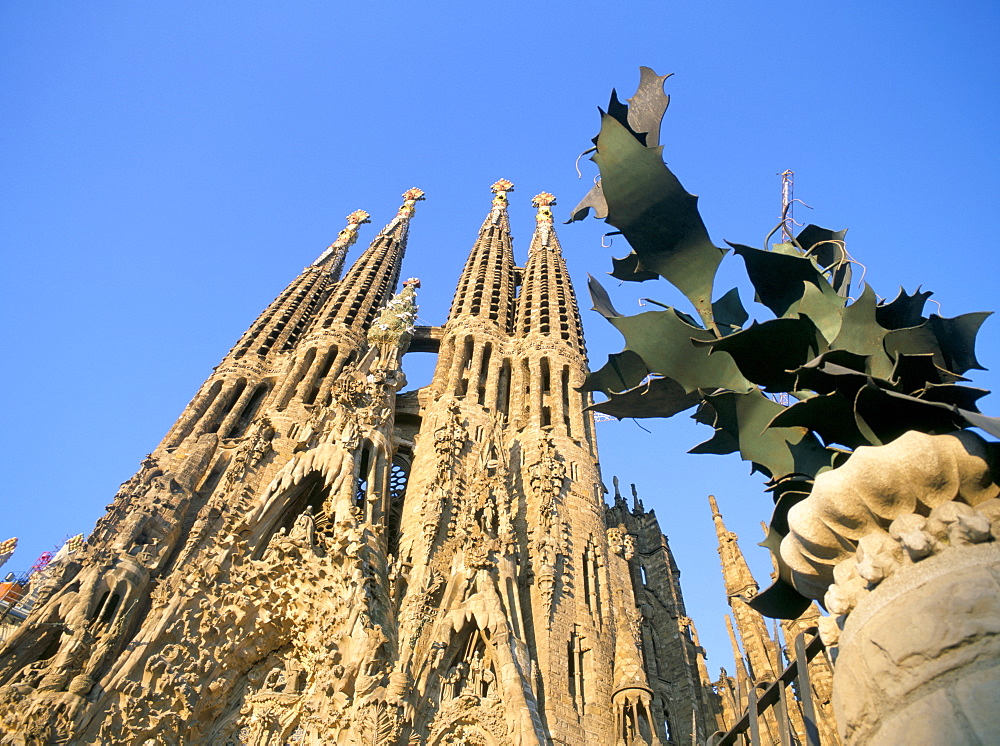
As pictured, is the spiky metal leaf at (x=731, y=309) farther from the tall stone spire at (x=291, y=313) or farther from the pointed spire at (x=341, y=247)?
the pointed spire at (x=341, y=247)

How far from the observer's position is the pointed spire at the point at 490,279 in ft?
82.9

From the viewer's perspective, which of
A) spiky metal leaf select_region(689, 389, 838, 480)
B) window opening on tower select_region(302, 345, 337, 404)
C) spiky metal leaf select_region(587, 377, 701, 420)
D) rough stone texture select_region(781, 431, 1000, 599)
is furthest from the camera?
window opening on tower select_region(302, 345, 337, 404)

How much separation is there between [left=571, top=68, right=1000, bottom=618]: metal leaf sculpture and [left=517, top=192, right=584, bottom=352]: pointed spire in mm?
18985

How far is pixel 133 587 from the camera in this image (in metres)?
15.0

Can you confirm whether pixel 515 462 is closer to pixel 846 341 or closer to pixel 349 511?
pixel 349 511

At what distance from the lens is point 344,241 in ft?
118

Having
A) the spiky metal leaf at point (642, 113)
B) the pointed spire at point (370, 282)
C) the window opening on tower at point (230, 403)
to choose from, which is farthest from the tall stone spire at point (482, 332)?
the spiky metal leaf at point (642, 113)

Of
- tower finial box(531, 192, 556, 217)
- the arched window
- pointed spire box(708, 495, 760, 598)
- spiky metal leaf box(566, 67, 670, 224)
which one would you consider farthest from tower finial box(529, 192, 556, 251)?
spiky metal leaf box(566, 67, 670, 224)

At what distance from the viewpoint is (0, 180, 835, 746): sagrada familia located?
12125 mm

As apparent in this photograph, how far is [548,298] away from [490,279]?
2879mm

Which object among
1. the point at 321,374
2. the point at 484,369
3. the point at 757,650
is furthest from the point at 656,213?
A: the point at 321,374

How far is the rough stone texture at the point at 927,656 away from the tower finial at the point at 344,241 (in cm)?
3162

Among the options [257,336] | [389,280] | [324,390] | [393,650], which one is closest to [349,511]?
[393,650]

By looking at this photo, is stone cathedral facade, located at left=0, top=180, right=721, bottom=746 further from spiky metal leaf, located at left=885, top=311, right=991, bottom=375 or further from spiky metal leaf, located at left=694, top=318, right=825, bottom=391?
spiky metal leaf, located at left=885, top=311, right=991, bottom=375
